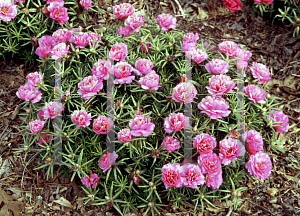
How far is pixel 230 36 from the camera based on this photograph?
4031mm

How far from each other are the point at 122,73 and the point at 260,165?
5.41 feet

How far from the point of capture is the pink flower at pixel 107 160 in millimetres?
2430

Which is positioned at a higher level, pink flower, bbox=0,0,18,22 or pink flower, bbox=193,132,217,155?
pink flower, bbox=0,0,18,22

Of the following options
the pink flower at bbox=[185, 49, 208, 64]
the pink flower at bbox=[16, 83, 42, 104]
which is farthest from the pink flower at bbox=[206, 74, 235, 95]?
the pink flower at bbox=[16, 83, 42, 104]

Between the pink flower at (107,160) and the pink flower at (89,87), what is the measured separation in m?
0.62

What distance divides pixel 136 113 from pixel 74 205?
130 centimetres

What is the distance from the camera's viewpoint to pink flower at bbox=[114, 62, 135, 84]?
2.45 meters

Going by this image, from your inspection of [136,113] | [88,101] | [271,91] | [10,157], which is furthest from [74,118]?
[271,91]

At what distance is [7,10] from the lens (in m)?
2.90

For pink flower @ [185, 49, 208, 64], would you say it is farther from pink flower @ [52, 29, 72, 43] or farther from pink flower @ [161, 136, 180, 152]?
pink flower @ [52, 29, 72, 43]

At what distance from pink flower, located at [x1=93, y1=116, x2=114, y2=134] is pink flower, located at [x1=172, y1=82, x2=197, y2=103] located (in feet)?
2.27

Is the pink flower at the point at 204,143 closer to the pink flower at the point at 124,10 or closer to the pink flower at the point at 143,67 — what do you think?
the pink flower at the point at 143,67

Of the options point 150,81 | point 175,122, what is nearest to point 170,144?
point 175,122

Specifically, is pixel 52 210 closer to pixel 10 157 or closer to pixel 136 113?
pixel 10 157
